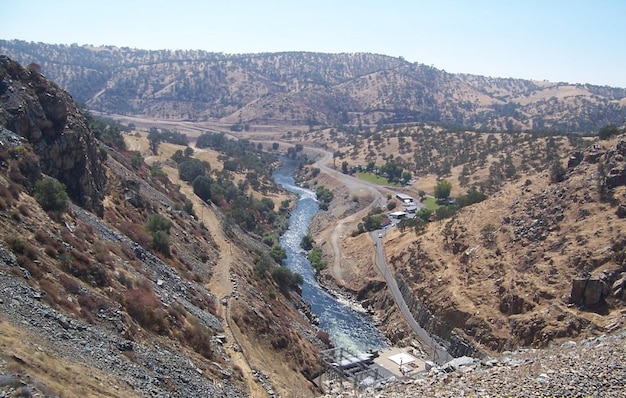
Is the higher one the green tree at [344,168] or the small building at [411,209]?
the green tree at [344,168]

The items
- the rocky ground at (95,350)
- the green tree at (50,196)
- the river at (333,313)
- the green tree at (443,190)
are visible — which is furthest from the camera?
the green tree at (443,190)

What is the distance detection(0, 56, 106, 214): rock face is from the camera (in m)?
50.8

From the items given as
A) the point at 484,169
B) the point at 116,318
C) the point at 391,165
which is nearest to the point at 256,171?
the point at 391,165

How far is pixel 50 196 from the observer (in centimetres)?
4338

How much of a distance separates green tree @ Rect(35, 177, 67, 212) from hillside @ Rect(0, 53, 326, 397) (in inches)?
4.4

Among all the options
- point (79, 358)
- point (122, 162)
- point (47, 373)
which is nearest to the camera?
point (47, 373)

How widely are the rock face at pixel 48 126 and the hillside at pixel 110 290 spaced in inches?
5.1

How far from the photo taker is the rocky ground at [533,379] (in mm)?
27203

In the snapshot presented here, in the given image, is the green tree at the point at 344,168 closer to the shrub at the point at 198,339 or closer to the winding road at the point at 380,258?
the winding road at the point at 380,258

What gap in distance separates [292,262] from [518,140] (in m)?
90.2

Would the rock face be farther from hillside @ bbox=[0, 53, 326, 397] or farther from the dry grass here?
the dry grass

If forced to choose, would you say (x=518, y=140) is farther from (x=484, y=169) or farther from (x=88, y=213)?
(x=88, y=213)

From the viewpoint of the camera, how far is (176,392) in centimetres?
3086

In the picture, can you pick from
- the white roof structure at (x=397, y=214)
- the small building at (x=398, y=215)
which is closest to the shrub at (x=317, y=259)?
the small building at (x=398, y=215)
